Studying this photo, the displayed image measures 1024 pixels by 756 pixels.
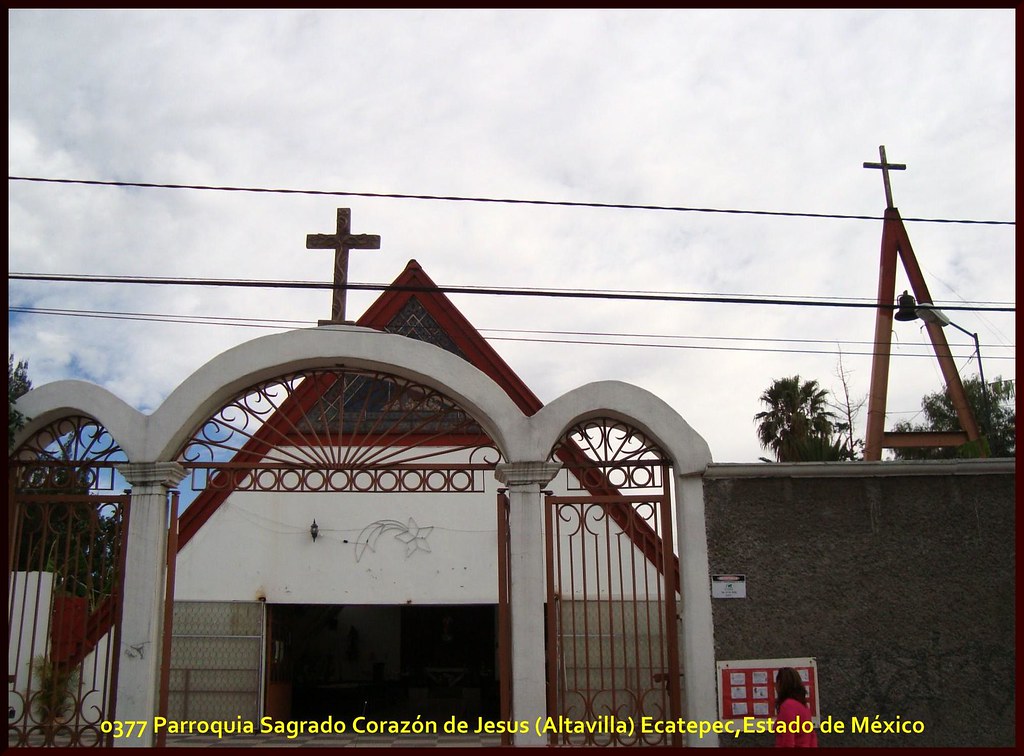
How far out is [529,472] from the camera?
6.91m

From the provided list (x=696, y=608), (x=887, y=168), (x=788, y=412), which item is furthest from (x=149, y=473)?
(x=788, y=412)

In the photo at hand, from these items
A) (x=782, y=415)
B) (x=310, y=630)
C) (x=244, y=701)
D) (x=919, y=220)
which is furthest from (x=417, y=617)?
(x=919, y=220)

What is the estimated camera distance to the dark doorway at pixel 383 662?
41.5 feet

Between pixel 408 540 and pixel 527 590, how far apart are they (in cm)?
519

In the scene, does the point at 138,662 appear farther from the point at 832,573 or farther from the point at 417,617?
the point at 417,617

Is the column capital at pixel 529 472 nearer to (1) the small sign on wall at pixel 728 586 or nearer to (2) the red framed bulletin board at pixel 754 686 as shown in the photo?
(1) the small sign on wall at pixel 728 586

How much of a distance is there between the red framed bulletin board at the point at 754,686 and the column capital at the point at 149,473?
438cm

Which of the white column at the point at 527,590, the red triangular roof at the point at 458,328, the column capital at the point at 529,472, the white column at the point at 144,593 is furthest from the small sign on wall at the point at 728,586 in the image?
the red triangular roof at the point at 458,328

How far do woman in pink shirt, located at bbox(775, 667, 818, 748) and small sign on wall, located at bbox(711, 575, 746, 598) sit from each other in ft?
4.60

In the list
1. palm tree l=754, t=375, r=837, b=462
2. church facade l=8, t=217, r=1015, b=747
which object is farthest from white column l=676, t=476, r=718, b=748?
palm tree l=754, t=375, r=837, b=462

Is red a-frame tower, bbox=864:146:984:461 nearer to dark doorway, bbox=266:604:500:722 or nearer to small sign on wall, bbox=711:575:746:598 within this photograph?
small sign on wall, bbox=711:575:746:598

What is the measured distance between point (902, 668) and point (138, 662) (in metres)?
5.63

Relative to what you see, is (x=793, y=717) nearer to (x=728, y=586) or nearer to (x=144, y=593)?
(x=728, y=586)

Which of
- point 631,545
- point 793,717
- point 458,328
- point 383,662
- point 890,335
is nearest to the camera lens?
point 793,717
